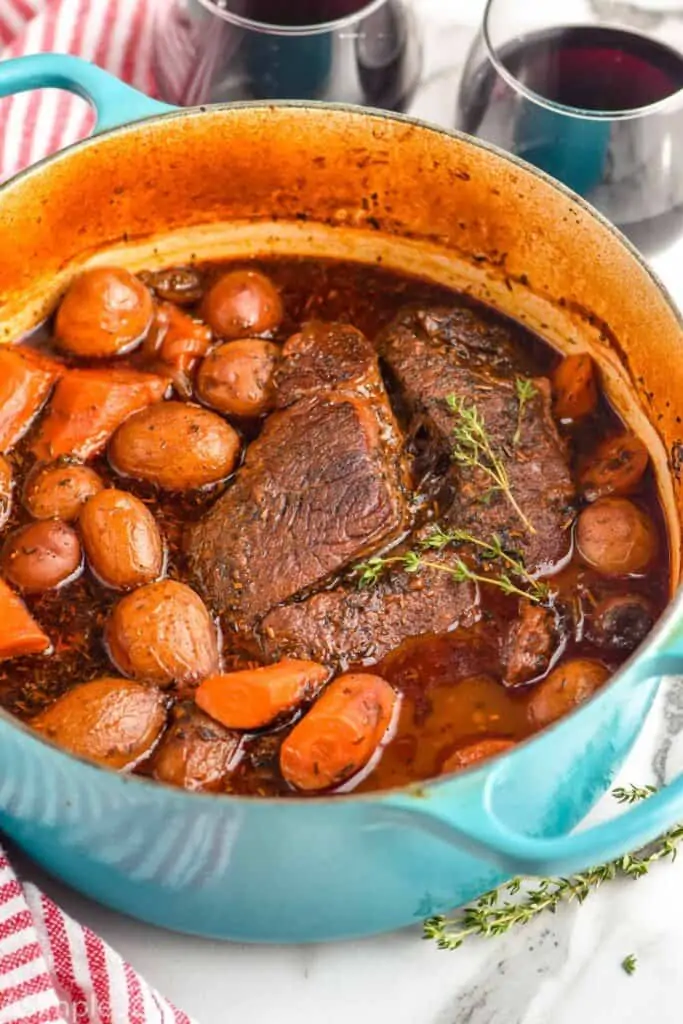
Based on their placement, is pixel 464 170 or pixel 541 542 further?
pixel 464 170

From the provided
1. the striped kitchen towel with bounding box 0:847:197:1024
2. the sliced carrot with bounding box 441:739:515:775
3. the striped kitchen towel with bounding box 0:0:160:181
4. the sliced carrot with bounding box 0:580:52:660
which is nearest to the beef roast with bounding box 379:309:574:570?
the sliced carrot with bounding box 441:739:515:775

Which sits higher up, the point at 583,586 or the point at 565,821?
the point at 583,586

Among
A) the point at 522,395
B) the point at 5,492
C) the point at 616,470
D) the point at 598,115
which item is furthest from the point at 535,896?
the point at 598,115

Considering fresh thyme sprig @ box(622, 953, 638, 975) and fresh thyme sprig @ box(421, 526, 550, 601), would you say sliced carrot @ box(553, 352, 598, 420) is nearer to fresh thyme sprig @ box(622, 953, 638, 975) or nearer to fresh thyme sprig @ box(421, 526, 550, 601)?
fresh thyme sprig @ box(421, 526, 550, 601)

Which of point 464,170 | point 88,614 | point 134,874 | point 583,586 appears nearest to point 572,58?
point 464,170

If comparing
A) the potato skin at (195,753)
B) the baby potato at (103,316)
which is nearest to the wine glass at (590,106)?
the baby potato at (103,316)

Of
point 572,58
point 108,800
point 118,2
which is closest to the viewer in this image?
point 108,800

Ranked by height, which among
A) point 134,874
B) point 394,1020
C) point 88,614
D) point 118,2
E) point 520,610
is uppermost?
point 118,2

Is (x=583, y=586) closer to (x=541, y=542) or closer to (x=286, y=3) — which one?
(x=541, y=542)
